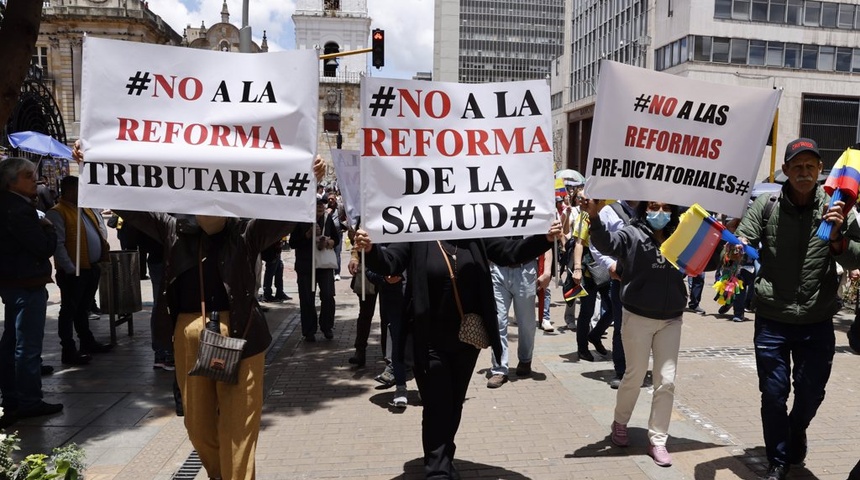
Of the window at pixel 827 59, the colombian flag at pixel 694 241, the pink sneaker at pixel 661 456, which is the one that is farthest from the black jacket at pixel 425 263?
the window at pixel 827 59

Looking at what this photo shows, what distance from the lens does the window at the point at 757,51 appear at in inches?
1705

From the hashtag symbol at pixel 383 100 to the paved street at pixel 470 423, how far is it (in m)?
2.31

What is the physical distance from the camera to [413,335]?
3.99m

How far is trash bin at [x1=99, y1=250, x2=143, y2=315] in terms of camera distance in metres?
7.60

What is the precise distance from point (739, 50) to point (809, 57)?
510 centimetres

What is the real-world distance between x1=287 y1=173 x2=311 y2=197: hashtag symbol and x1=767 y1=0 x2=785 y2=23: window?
47.2 meters

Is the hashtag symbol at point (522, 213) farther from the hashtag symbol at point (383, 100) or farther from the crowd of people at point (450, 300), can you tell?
the hashtag symbol at point (383, 100)

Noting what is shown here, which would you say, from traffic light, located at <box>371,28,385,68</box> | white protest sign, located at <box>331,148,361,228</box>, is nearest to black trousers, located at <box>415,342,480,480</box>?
white protest sign, located at <box>331,148,361,228</box>

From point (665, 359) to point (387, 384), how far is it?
2.82 m

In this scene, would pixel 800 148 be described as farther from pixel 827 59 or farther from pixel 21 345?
pixel 827 59

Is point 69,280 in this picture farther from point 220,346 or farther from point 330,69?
point 330,69

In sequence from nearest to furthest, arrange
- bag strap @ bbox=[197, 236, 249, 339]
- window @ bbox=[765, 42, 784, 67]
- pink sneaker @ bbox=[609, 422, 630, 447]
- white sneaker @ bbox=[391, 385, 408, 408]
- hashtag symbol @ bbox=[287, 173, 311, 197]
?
bag strap @ bbox=[197, 236, 249, 339]
hashtag symbol @ bbox=[287, 173, 311, 197]
pink sneaker @ bbox=[609, 422, 630, 447]
white sneaker @ bbox=[391, 385, 408, 408]
window @ bbox=[765, 42, 784, 67]

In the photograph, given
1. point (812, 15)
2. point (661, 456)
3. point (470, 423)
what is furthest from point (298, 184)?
point (812, 15)

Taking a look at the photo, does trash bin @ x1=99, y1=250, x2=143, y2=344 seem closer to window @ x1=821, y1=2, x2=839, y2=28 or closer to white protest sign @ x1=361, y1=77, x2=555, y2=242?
→ white protest sign @ x1=361, y1=77, x2=555, y2=242
